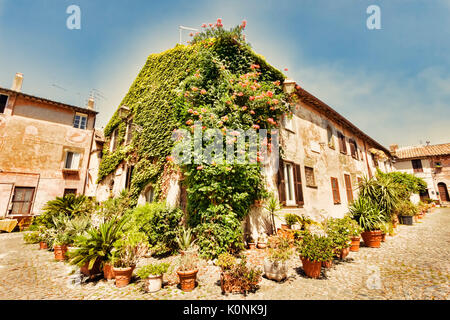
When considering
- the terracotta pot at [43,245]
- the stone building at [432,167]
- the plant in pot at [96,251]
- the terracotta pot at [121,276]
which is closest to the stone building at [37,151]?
the terracotta pot at [43,245]

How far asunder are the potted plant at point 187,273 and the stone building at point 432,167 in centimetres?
3039

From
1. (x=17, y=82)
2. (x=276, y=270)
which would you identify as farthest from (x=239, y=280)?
(x=17, y=82)

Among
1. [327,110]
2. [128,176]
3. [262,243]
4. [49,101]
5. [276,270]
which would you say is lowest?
[276,270]

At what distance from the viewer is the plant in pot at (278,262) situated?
4.11 m

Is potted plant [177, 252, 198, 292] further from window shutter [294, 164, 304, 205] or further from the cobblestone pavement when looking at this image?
window shutter [294, 164, 304, 205]

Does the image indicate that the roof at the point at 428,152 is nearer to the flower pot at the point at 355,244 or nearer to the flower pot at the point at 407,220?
the flower pot at the point at 407,220

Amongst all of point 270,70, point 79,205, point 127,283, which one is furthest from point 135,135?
point 127,283

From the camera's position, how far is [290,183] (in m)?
8.95

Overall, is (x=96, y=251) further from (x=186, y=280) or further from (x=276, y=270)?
(x=276, y=270)

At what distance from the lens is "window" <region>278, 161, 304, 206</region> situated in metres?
8.30

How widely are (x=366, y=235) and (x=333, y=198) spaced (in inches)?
Result: 181

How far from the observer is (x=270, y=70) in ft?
28.8

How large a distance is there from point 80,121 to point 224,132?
16.7 m

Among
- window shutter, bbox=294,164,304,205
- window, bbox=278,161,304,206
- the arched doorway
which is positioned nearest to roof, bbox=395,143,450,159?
the arched doorway
